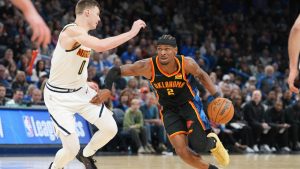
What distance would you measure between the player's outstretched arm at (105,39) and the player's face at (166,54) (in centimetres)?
96

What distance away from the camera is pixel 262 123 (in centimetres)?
1988

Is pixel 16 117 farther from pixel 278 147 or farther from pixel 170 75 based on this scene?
pixel 278 147

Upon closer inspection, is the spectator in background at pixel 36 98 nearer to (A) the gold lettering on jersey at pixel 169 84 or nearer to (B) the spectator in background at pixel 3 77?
(B) the spectator in background at pixel 3 77

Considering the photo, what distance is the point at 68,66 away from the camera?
9.17 m

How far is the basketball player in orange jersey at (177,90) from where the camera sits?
9.10m

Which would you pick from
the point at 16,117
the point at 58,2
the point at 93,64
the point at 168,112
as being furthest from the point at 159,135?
the point at 168,112

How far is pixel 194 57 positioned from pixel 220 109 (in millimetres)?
13468

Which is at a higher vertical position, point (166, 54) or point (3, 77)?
point (166, 54)

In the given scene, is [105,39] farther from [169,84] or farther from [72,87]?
[169,84]

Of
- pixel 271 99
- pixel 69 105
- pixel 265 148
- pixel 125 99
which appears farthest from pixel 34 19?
pixel 271 99

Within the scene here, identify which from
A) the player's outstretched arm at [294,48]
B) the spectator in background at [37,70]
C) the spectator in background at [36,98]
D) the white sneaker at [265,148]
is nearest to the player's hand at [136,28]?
the player's outstretched arm at [294,48]

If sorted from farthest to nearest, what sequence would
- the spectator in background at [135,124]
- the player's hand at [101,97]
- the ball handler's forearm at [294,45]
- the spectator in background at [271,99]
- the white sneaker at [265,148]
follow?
the spectator in background at [271,99] → the white sneaker at [265,148] → the spectator in background at [135,124] → the player's hand at [101,97] → the ball handler's forearm at [294,45]

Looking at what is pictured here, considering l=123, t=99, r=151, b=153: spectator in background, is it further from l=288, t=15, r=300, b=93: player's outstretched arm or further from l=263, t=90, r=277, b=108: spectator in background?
l=288, t=15, r=300, b=93: player's outstretched arm

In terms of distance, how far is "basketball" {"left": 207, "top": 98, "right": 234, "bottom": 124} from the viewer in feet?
29.9
